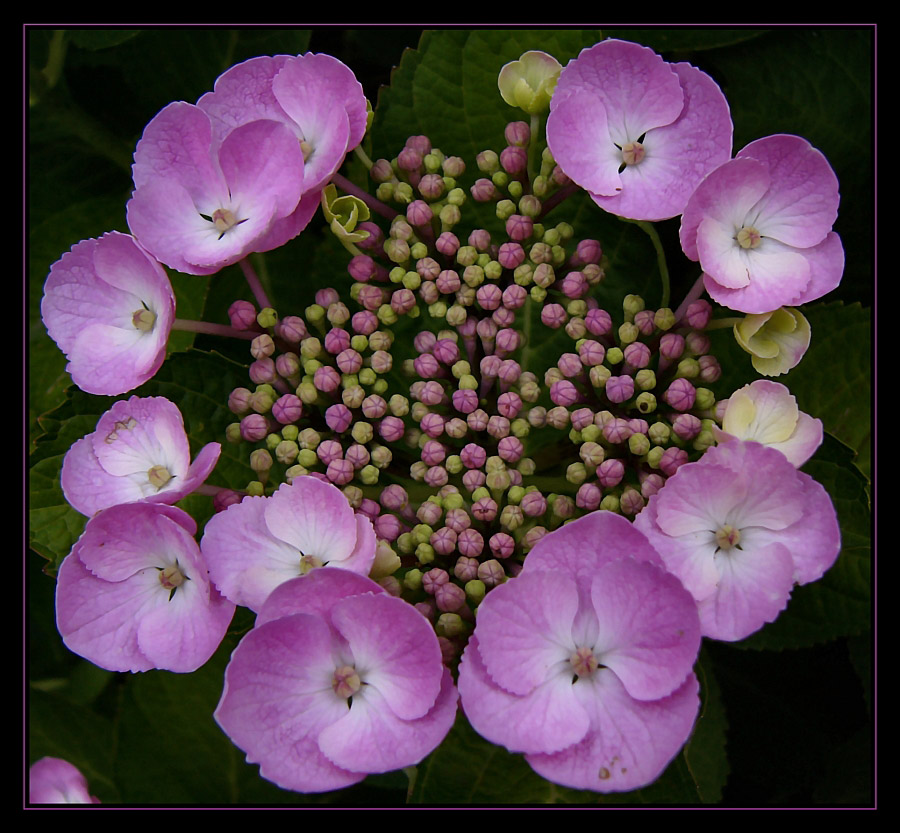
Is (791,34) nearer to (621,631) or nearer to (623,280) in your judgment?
(623,280)

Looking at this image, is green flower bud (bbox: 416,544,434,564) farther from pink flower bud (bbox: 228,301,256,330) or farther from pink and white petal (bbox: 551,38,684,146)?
pink and white petal (bbox: 551,38,684,146)

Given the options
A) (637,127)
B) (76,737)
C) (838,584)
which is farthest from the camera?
(76,737)

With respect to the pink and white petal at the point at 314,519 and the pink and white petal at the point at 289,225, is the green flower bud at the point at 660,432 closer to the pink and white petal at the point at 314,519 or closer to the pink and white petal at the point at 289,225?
the pink and white petal at the point at 314,519

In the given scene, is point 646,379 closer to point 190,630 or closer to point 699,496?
point 699,496

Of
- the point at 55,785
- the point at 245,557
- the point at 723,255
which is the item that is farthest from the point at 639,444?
the point at 55,785

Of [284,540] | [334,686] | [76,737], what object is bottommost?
[76,737]
